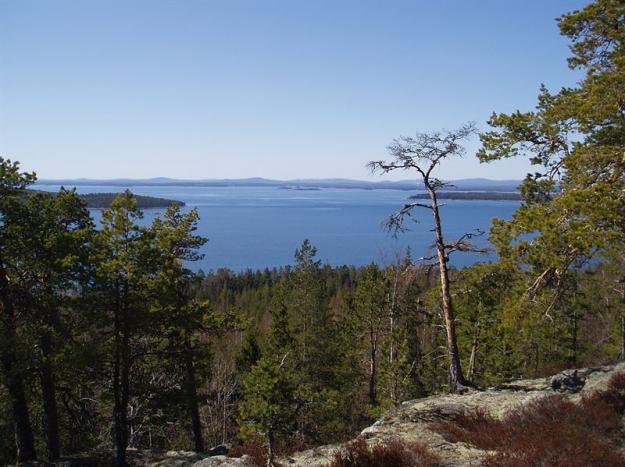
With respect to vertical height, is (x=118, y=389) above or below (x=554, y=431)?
below

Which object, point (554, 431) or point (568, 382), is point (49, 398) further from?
point (568, 382)

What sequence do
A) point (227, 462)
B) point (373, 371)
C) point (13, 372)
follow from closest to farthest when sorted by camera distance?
point (227, 462)
point (13, 372)
point (373, 371)

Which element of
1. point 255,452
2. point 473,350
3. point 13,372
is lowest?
point 473,350

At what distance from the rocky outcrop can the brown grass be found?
1.13 ft

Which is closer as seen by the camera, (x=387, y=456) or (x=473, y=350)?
(x=387, y=456)

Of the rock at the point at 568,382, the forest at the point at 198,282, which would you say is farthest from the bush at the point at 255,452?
the rock at the point at 568,382

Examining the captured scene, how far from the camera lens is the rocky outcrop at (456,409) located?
8.77m

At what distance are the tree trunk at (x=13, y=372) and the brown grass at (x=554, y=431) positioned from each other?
10194 millimetres

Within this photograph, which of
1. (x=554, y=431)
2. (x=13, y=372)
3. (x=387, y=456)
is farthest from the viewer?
(x=13, y=372)

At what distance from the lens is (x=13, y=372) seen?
1162cm

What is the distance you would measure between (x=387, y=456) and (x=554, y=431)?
296cm

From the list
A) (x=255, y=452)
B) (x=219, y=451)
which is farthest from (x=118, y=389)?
(x=255, y=452)

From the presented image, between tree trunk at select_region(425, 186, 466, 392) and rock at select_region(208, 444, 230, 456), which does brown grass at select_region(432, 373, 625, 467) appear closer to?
tree trunk at select_region(425, 186, 466, 392)

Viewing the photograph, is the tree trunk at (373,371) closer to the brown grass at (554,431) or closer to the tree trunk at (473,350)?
the tree trunk at (473,350)
